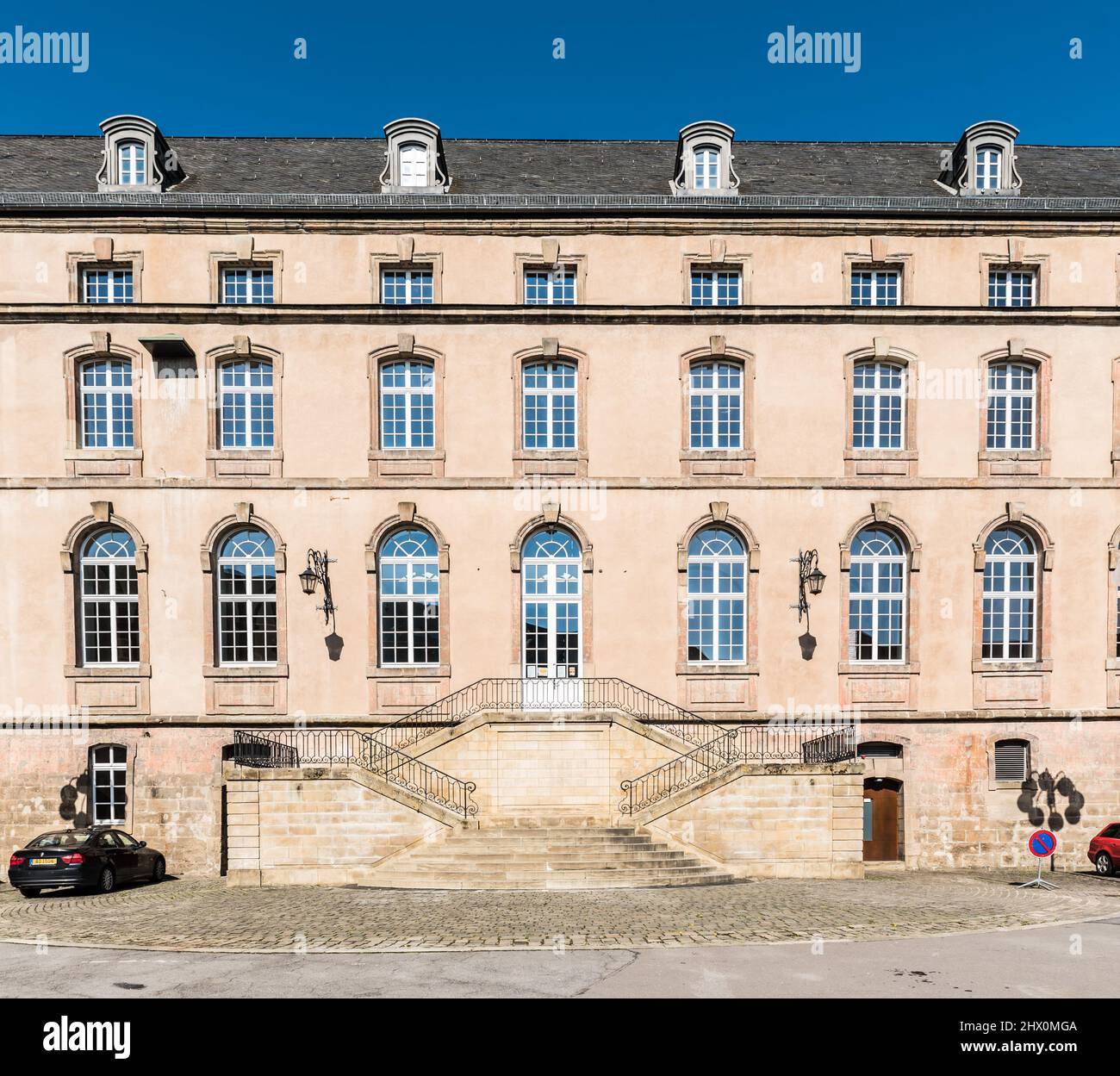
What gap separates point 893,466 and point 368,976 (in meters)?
14.7

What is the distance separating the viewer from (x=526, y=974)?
10039 mm

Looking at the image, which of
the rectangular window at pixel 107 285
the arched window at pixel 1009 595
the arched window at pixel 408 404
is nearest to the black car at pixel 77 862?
the arched window at pixel 408 404

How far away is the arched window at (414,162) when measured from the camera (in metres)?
21.0

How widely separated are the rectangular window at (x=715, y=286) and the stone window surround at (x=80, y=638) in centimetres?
1303

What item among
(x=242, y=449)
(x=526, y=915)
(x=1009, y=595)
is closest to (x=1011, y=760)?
(x=1009, y=595)

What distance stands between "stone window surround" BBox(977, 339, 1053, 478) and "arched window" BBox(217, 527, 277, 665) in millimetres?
15354

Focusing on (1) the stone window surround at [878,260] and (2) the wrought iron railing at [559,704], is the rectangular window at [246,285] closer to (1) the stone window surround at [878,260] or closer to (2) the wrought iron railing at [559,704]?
(2) the wrought iron railing at [559,704]

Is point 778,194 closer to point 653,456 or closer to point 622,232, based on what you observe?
point 622,232

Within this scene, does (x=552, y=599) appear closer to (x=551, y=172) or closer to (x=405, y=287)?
(x=405, y=287)

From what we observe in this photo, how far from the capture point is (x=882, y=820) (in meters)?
19.0

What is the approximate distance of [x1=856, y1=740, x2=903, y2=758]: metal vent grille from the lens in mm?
19188

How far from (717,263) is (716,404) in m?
3.19

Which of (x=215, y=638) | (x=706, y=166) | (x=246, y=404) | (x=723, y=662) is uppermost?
(x=706, y=166)

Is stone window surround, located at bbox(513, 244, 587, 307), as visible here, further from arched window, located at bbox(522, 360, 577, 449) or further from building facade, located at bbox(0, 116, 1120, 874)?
arched window, located at bbox(522, 360, 577, 449)
